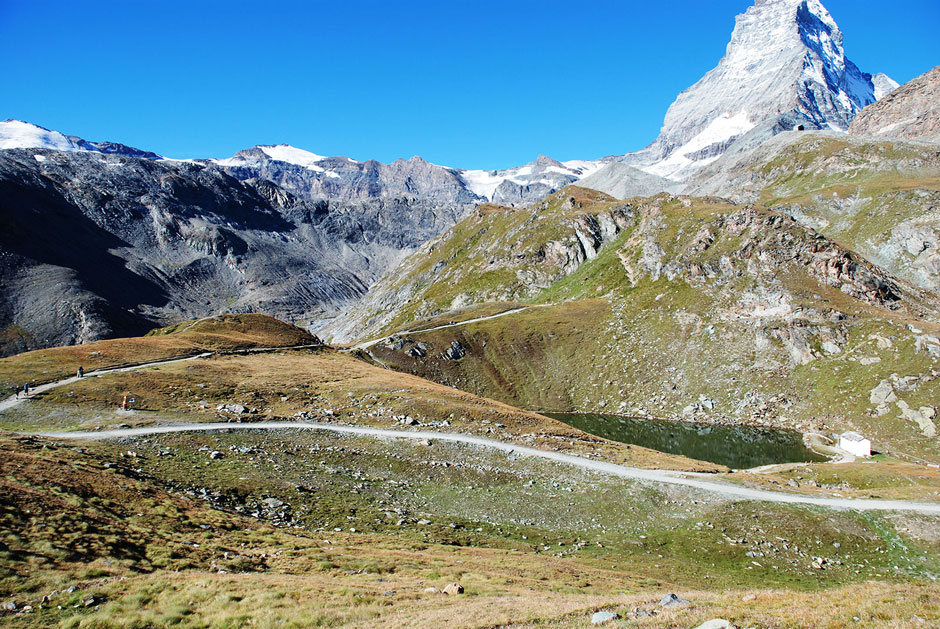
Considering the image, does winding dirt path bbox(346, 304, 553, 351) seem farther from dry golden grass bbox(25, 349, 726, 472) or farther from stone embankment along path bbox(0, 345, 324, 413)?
dry golden grass bbox(25, 349, 726, 472)

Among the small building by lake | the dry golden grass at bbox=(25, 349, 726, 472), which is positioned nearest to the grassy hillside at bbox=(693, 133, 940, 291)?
the small building by lake

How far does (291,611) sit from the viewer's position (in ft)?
55.8

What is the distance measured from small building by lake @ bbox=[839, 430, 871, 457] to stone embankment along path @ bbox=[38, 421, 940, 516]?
3803 cm

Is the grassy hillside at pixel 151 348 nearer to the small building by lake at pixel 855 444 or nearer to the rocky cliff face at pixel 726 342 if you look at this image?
the rocky cliff face at pixel 726 342

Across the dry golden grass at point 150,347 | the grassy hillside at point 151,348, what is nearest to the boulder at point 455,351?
the grassy hillside at point 151,348

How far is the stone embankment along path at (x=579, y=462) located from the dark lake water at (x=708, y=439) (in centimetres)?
3374

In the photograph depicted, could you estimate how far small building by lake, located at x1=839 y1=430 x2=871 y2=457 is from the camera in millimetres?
76225

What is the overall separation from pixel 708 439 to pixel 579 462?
54407 millimetres

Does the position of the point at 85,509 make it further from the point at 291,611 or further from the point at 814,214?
the point at 814,214

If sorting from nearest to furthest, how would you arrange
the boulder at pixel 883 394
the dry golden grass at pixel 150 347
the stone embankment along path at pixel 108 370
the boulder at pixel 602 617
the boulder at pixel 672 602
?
the boulder at pixel 602 617 < the boulder at pixel 672 602 < the stone embankment along path at pixel 108 370 < the dry golden grass at pixel 150 347 < the boulder at pixel 883 394

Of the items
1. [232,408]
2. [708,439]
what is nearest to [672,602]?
[232,408]

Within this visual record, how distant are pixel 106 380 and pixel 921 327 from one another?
140 m

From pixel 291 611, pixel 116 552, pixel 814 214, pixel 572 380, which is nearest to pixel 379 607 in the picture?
pixel 291 611

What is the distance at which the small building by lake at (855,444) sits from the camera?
250 feet
